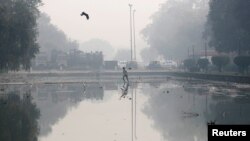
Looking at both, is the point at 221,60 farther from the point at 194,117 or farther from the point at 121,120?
the point at 121,120

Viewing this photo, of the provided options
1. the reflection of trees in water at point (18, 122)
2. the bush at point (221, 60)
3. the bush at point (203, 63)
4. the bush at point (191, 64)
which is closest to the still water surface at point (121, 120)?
the reflection of trees in water at point (18, 122)

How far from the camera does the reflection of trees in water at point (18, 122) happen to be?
48.5ft

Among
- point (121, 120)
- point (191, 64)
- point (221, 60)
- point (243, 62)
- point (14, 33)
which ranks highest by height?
point (14, 33)

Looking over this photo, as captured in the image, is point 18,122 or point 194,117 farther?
point 194,117

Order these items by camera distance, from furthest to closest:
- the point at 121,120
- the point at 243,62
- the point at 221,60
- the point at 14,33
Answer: the point at 221,60
the point at 243,62
the point at 14,33
the point at 121,120

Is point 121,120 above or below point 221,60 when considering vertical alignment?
below

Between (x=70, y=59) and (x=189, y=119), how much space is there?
7528 cm

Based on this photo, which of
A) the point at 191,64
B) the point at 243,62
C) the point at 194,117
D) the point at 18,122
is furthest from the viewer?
the point at 191,64

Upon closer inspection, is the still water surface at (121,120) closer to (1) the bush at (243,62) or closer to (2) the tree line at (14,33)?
(2) the tree line at (14,33)

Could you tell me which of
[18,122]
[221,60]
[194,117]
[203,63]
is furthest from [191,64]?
[18,122]

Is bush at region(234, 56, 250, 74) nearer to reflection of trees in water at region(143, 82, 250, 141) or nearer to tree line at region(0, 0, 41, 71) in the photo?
tree line at region(0, 0, 41, 71)

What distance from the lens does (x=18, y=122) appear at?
1784 cm

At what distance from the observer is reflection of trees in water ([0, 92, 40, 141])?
1477cm

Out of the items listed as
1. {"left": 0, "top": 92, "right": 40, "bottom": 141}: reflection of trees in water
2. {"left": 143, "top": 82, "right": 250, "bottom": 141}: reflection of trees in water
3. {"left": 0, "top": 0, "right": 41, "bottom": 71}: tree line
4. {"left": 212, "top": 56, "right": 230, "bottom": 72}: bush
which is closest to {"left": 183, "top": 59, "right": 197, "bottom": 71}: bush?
{"left": 212, "top": 56, "right": 230, "bottom": 72}: bush
